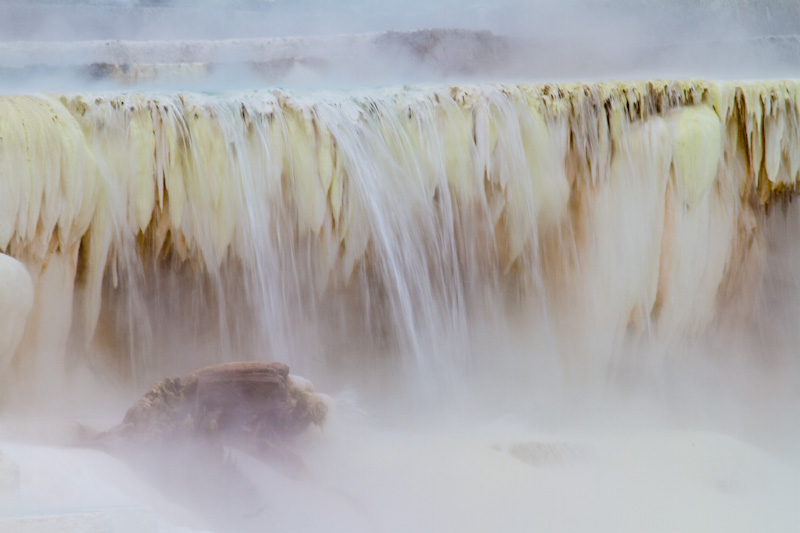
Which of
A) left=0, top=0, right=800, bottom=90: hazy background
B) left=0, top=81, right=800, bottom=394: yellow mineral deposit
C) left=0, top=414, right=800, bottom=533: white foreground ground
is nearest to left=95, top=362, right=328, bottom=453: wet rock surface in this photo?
left=0, top=414, right=800, bottom=533: white foreground ground

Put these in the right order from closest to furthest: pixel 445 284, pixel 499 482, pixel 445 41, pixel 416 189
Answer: pixel 499 482 → pixel 416 189 → pixel 445 284 → pixel 445 41

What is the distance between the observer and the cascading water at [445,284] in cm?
429

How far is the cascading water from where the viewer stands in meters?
4.29

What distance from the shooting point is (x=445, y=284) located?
5164mm

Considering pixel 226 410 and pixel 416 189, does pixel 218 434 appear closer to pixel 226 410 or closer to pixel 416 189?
pixel 226 410

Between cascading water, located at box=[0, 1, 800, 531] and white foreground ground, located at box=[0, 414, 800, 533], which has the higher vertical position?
cascading water, located at box=[0, 1, 800, 531]

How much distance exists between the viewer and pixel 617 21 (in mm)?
7188

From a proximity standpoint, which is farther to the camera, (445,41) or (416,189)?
(445,41)

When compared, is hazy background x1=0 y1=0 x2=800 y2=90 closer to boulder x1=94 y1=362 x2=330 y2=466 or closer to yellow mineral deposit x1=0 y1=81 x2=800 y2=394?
yellow mineral deposit x1=0 y1=81 x2=800 y2=394

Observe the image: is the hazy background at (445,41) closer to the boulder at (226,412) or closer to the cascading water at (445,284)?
the cascading water at (445,284)

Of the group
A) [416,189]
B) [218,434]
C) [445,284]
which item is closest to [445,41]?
[416,189]

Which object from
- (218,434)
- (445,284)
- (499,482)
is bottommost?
(499,482)

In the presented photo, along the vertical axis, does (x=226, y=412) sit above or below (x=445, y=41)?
below

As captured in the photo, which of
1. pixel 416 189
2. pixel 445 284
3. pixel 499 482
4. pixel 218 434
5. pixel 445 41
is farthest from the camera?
pixel 445 41
